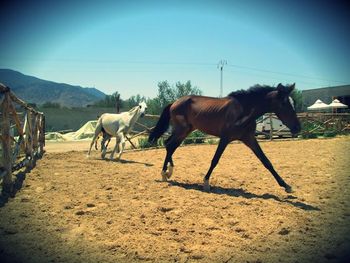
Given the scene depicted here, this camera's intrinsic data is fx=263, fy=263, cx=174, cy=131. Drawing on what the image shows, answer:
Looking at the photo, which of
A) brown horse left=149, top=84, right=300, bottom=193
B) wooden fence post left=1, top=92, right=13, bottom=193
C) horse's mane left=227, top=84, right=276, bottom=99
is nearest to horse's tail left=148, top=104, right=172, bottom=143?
brown horse left=149, top=84, right=300, bottom=193

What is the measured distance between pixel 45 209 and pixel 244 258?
109 inches

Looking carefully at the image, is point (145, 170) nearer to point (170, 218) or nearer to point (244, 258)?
point (170, 218)

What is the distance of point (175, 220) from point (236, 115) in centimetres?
256

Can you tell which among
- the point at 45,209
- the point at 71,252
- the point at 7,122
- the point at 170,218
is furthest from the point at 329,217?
the point at 7,122

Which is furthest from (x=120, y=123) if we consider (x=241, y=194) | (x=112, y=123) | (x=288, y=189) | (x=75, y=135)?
(x=75, y=135)

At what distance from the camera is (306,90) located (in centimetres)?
4009

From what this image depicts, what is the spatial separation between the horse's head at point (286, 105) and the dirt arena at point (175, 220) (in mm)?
1237

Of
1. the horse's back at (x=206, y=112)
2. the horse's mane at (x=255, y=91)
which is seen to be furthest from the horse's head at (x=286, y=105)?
the horse's back at (x=206, y=112)

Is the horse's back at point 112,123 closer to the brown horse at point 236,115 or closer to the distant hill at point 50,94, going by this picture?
the brown horse at point 236,115

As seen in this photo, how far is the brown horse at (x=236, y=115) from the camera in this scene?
4.89 meters

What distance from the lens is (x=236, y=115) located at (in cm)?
510

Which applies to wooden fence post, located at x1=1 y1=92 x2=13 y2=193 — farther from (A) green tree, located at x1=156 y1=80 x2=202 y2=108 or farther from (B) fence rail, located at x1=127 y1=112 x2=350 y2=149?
(A) green tree, located at x1=156 y1=80 x2=202 y2=108

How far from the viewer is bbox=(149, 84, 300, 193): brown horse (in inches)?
193

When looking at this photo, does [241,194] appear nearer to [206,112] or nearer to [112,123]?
[206,112]
